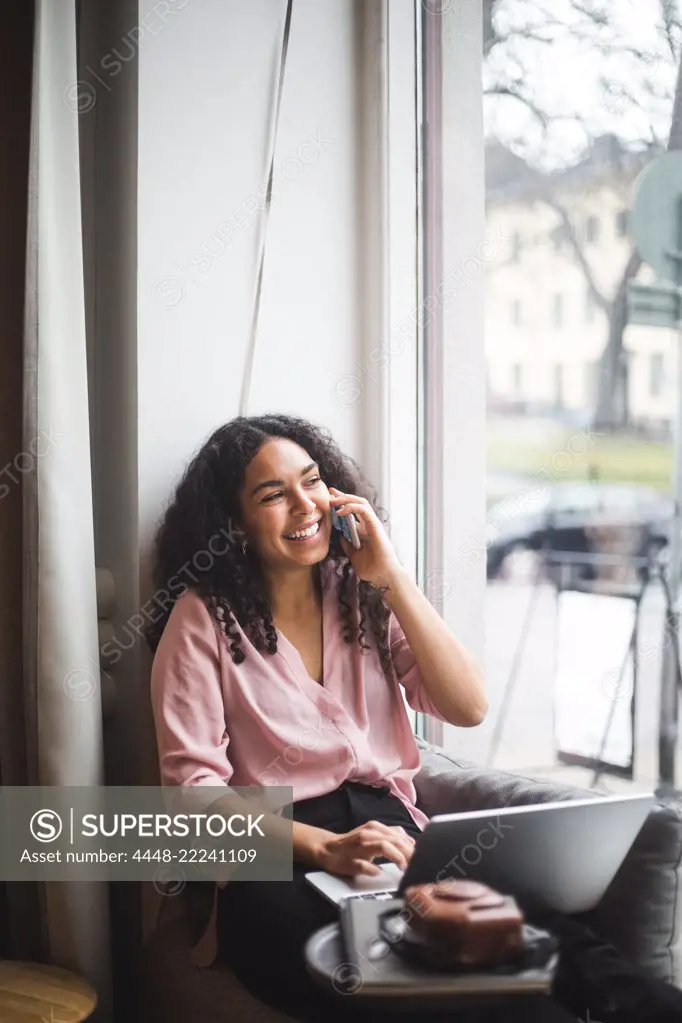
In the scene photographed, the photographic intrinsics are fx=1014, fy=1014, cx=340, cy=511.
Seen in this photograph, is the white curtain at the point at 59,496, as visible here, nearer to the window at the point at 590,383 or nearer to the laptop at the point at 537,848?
the laptop at the point at 537,848

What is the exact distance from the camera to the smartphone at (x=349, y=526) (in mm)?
1538

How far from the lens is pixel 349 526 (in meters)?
1.54

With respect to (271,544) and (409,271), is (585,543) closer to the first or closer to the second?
(271,544)

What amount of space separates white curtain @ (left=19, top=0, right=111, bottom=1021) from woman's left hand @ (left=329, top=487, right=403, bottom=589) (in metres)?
0.41

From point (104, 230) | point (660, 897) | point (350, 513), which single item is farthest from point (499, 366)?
point (660, 897)

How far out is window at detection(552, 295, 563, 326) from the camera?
1681mm

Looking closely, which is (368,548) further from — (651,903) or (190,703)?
(651,903)

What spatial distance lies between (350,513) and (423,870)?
21.9 inches

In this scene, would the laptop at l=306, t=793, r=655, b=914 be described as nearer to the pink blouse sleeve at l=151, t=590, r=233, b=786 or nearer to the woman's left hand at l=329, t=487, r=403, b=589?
the pink blouse sleeve at l=151, t=590, r=233, b=786

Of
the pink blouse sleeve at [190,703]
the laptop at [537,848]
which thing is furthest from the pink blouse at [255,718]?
the laptop at [537,848]

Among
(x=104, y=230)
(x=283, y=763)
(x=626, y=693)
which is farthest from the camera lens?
(x=104, y=230)

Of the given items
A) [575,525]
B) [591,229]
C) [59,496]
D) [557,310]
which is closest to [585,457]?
[575,525]

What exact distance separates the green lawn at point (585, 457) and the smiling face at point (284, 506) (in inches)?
15.6

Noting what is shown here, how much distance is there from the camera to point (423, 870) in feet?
3.88
